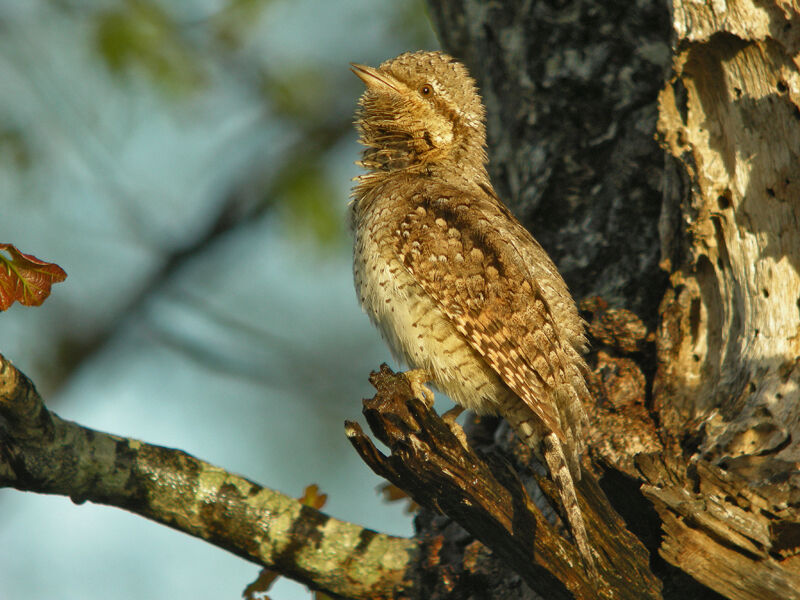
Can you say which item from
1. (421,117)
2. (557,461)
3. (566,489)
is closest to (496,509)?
(566,489)

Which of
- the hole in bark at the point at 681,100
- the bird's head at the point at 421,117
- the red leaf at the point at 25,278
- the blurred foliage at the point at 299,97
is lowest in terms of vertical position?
the red leaf at the point at 25,278

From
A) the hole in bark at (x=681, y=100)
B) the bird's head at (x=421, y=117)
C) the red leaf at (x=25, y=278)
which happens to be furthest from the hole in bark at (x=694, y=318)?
the red leaf at (x=25, y=278)

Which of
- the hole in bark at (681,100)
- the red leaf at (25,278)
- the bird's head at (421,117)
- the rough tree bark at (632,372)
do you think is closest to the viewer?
the red leaf at (25,278)

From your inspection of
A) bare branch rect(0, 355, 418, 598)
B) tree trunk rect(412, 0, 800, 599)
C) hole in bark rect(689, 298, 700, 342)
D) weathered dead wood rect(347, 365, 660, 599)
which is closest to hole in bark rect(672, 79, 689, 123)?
tree trunk rect(412, 0, 800, 599)

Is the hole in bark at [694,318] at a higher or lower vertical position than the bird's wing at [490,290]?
lower

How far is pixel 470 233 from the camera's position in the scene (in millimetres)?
3500

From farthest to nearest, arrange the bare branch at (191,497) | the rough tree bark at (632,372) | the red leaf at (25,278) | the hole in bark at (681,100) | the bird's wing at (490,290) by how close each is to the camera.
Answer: the hole in bark at (681,100)
the bird's wing at (490,290)
the bare branch at (191,497)
the rough tree bark at (632,372)
the red leaf at (25,278)

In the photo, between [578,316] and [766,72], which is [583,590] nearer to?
[578,316]

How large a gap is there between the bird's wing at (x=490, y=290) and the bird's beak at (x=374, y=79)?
85cm

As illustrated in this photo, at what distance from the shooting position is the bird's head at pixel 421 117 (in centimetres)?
414

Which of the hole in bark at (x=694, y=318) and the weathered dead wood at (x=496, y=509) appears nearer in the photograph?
the weathered dead wood at (x=496, y=509)

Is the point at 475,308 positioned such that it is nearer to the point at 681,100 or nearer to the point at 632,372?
the point at 632,372

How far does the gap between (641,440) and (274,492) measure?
55.9 inches

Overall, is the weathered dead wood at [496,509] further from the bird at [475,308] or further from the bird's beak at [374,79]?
the bird's beak at [374,79]
